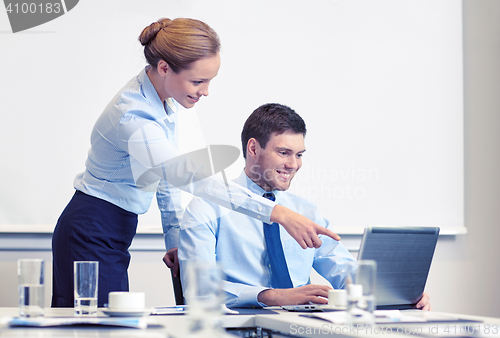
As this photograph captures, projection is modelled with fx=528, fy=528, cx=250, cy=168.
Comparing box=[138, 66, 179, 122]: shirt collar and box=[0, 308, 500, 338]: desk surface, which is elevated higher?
box=[138, 66, 179, 122]: shirt collar

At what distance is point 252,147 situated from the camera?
192 cm

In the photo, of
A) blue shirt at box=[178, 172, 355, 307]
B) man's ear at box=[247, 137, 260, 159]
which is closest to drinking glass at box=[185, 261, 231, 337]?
blue shirt at box=[178, 172, 355, 307]

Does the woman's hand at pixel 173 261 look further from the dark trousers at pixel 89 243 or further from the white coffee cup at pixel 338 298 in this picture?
the white coffee cup at pixel 338 298

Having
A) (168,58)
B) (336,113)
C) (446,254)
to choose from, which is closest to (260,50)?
(336,113)

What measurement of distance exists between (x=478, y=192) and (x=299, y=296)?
1.69 metres

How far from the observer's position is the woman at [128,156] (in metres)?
1.49

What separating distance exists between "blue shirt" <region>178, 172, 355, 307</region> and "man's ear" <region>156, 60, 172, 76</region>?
0.43 meters

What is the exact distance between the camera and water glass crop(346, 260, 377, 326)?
0.90 meters

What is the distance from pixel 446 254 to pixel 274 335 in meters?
1.79

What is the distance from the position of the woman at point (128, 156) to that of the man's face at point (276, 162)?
0.34 meters

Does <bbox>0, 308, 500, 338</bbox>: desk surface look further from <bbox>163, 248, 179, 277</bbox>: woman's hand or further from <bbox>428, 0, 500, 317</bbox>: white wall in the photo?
<bbox>428, 0, 500, 317</bbox>: white wall

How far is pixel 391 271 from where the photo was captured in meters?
1.19

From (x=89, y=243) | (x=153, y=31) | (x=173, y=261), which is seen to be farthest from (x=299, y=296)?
(x=153, y=31)

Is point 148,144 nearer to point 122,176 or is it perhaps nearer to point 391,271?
point 122,176
